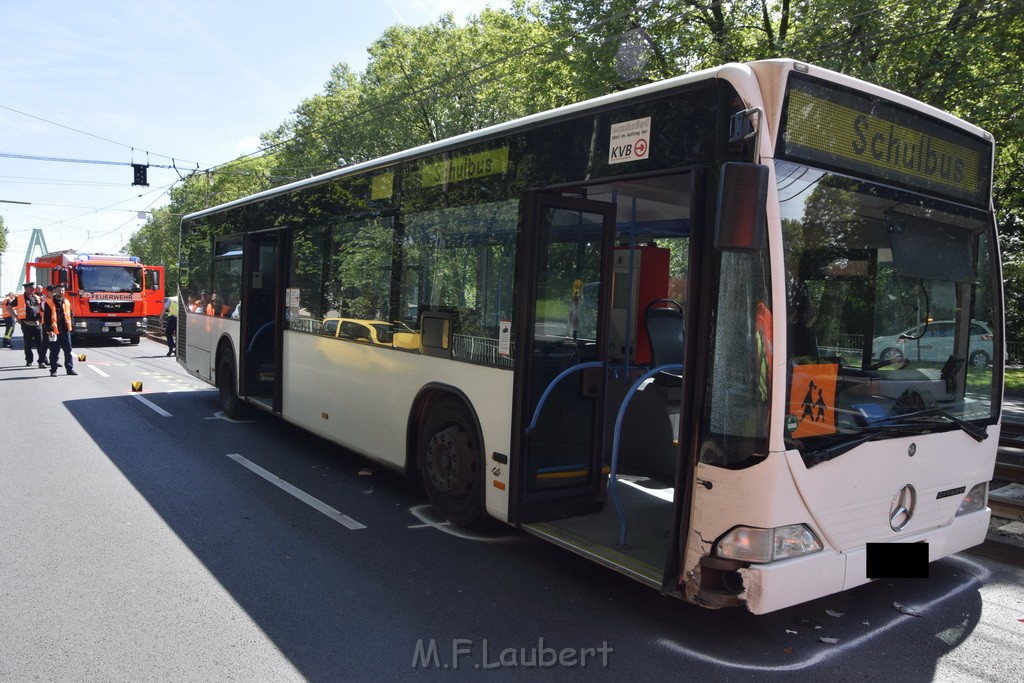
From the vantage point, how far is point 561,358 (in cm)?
538

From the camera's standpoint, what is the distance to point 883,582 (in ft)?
16.6

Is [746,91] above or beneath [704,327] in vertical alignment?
above

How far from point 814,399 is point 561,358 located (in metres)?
1.91

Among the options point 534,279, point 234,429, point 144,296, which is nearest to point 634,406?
point 534,279

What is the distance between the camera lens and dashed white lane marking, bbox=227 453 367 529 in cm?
623

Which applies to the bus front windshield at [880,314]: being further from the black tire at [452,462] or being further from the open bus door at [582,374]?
the black tire at [452,462]

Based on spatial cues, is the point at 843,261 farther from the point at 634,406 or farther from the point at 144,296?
the point at 144,296

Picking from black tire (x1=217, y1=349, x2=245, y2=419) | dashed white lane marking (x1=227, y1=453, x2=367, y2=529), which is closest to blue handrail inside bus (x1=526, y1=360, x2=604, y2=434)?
dashed white lane marking (x1=227, y1=453, x2=367, y2=529)

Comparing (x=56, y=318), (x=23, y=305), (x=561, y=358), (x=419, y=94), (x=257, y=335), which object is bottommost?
(x=23, y=305)

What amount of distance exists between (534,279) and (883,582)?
3.04 metres

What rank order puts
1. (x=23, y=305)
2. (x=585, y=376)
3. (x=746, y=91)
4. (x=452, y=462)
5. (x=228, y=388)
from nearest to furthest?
(x=746, y=91) < (x=585, y=376) < (x=452, y=462) < (x=228, y=388) < (x=23, y=305)

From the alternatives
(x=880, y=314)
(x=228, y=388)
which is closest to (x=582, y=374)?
(x=880, y=314)

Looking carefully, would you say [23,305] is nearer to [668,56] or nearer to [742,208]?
[668,56]

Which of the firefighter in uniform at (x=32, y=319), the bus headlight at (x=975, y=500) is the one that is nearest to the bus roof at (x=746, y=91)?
the bus headlight at (x=975, y=500)
